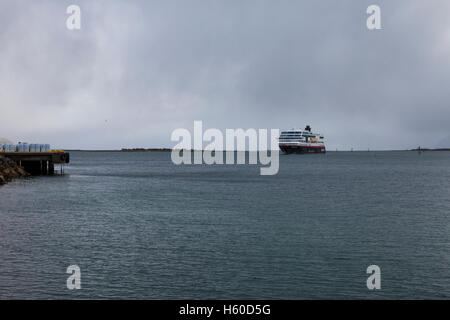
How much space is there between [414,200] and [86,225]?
3846 cm

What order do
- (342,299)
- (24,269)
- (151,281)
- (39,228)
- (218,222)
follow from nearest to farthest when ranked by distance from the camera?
(342,299), (151,281), (24,269), (39,228), (218,222)

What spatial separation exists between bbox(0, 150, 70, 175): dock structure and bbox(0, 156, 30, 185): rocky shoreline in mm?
2130

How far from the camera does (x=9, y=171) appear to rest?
78.5 meters

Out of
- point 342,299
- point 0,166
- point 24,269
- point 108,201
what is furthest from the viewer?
point 0,166

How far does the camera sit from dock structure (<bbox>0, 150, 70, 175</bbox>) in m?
88.3

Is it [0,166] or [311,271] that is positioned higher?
[0,166]

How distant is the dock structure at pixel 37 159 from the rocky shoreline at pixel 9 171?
2.13 metres

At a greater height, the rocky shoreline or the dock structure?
the dock structure

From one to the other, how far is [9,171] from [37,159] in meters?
11.4

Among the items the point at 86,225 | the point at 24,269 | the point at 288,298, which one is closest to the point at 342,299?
the point at 288,298

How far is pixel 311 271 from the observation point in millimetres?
22469

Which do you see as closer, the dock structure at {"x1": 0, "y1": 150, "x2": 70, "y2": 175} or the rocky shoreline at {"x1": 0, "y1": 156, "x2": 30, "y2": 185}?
the rocky shoreline at {"x1": 0, "y1": 156, "x2": 30, "y2": 185}

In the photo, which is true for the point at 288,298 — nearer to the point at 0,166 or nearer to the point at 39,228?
the point at 39,228

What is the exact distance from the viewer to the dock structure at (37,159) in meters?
88.3
